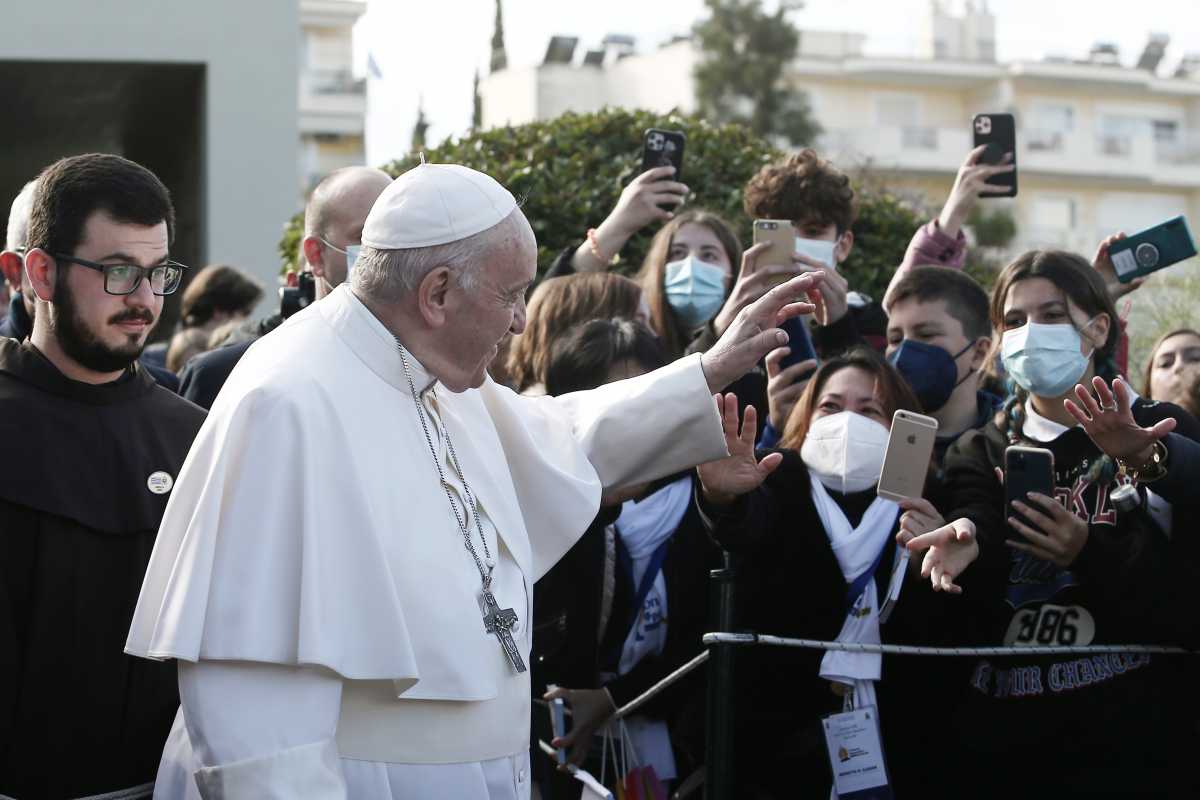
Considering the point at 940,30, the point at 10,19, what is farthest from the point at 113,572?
the point at 940,30

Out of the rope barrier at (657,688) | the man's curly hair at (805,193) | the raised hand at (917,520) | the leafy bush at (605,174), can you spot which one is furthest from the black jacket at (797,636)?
the leafy bush at (605,174)

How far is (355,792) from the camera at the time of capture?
3.28 metres

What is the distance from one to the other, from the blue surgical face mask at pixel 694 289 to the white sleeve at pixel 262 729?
10.2 feet

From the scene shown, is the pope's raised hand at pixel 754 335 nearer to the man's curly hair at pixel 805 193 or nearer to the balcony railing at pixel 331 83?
the man's curly hair at pixel 805 193

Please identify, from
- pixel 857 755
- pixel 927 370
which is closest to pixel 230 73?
pixel 927 370

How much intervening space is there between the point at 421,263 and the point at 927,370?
7.72 ft

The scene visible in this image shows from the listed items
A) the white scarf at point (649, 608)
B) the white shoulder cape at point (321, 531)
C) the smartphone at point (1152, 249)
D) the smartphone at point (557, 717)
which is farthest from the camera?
the smartphone at point (1152, 249)

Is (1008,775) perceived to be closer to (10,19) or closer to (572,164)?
(572,164)

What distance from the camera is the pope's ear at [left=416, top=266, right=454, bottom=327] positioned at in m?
3.51

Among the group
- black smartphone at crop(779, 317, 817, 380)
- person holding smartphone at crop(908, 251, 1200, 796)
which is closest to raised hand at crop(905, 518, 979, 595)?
person holding smartphone at crop(908, 251, 1200, 796)

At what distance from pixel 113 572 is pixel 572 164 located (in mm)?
4781

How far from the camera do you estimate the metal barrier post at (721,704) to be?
439 centimetres

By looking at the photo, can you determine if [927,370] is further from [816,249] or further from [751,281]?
[816,249]

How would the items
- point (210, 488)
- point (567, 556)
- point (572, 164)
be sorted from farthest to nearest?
point (572, 164) < point (567, 556) < point (210, 488)
